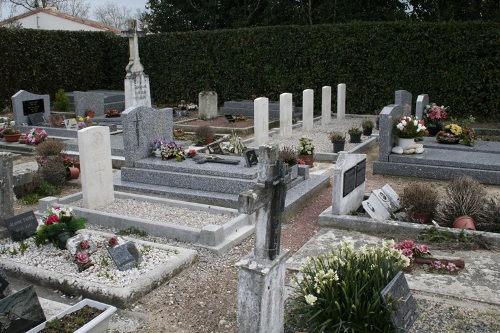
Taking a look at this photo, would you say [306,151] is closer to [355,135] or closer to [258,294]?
[355,135]

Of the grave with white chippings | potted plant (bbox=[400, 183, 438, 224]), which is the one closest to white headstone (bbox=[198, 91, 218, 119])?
potted plant (bbox=[400, 183, 438, 224])

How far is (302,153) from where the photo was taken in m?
11.0

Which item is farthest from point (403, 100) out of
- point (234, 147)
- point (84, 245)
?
point (84, 245)

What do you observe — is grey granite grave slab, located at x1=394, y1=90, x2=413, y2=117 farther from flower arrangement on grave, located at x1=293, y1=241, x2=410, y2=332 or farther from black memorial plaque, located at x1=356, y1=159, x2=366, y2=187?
flower arrangement on grave, located at x1=293, y1=241, x2=410, y2=332

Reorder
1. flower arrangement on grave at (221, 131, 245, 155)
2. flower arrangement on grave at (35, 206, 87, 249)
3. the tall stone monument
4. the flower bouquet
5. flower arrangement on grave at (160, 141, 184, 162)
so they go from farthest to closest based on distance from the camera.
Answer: the tall stone monument → the flower bouquet → flower arrangement on grave at (221, 131, 245, 155) → flower arrangement on grave at (160, 141, 184, 162) → flower arrangement on grave at (35, 206, 87, 249)

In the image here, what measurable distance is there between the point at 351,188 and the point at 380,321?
3.65 metres

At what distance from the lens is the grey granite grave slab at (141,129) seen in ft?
31.1

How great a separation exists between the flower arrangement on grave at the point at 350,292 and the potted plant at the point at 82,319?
1.73 metres

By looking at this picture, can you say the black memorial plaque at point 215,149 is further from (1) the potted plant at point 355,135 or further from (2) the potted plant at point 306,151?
(1) the potted plant at point 355,135

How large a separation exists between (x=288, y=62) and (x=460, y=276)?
51.6 ft

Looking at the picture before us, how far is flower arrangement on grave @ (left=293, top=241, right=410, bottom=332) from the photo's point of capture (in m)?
4.20

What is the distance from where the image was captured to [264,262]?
4.17 metres

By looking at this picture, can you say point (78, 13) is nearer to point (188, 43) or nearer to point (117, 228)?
point (188, 43)

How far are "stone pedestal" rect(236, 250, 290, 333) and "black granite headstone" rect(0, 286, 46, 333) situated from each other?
5.71ft
